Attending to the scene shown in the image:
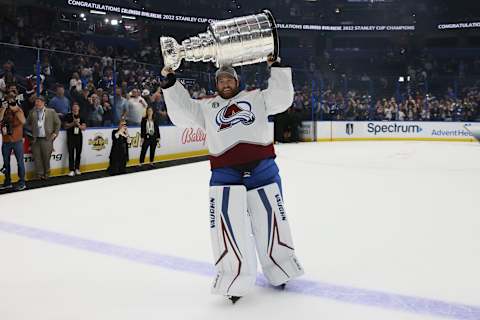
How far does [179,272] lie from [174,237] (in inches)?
40.4

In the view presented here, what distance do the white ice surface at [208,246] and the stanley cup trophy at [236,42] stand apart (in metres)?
1.50

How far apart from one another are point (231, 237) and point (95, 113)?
7451mm

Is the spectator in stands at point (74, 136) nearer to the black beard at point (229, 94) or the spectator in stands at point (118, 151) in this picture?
the spectator in stands at point (118, 151)

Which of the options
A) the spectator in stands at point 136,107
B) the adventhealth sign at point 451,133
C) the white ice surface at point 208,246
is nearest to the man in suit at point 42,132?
the white ice surface at point 208,246

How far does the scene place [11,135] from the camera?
7301 mm

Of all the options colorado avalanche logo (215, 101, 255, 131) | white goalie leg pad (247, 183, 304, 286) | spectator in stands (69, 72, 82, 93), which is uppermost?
spectator in stands (69, 72, 82, 93)

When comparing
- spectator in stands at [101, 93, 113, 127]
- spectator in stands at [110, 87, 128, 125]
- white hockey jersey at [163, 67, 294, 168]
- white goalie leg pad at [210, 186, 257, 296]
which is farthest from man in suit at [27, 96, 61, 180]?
white goalie leg pad at [210, 186, 257, 296]

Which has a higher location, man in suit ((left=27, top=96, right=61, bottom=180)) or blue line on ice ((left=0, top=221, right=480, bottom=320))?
man in suit ((left=27, top=96, right=61, bottom=180))

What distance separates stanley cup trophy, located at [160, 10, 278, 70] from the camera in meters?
2.75

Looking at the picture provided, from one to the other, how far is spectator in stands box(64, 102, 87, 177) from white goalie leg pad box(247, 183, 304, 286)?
658 centimetres

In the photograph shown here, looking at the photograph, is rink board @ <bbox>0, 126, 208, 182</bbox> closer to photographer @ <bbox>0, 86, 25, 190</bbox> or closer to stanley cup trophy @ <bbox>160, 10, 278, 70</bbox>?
photographer @ <bbox>0, 86, 25, 190</bbox>

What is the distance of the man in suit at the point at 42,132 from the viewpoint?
8.04 metres

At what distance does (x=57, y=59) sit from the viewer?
9062 mm

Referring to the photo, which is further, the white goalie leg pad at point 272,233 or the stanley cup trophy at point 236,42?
the white goalie leg pad at point 272,233
